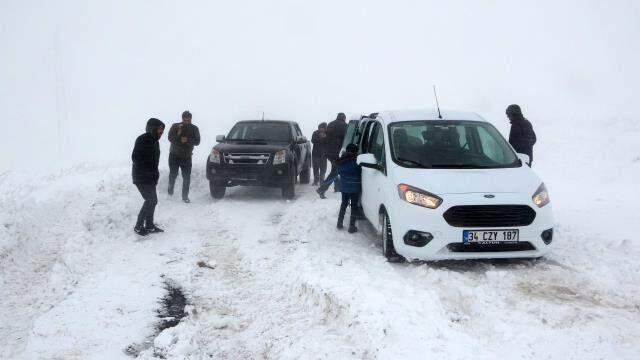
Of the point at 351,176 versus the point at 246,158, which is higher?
the point at 351,176

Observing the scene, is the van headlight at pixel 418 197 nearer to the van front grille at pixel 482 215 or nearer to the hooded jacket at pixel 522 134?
the van front grille at pixel 482 215

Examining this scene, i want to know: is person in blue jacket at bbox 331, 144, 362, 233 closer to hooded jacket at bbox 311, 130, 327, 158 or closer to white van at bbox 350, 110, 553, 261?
white van at bbox 350, 110, 553, 261

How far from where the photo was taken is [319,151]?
14430mm

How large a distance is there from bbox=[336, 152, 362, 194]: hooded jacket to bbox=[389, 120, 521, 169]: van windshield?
101cm

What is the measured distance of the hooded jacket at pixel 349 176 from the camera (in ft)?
27.8

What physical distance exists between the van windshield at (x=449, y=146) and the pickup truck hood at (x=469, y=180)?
0.68 ft

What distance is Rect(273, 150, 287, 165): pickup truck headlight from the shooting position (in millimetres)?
11922

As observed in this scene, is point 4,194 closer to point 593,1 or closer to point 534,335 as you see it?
point 534,335

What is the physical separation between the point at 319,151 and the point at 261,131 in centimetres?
183

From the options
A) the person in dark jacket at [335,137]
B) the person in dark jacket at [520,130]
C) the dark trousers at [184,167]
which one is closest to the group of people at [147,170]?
the dark trousers at [184,167]

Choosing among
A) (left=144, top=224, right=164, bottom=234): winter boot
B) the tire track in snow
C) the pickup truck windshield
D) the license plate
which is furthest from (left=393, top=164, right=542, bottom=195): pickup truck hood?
the pickup truck windshield

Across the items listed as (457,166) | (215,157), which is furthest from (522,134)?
(215,157)

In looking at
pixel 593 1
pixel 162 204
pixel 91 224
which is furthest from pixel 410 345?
pixel 593 1

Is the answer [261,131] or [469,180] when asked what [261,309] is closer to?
[469,180]
